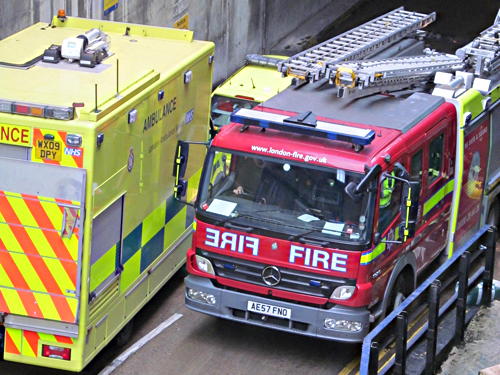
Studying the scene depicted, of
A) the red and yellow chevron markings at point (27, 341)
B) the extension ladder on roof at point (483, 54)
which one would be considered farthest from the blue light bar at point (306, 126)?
the extension ladder on roof at point (483, 54)

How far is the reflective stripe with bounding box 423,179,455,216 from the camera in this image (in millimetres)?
12000

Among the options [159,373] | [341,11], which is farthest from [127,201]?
[341,11]

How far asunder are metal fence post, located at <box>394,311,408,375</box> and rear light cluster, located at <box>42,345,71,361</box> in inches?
117

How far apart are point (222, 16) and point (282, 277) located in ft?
37.8

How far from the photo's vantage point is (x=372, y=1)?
28.9m

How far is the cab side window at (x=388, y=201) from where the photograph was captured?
10828 millimetres

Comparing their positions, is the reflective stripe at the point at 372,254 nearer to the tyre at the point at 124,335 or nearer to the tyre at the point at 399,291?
the tyre at the point at 399,291

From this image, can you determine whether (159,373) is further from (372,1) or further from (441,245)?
(372,1)

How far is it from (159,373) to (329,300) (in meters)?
1.89

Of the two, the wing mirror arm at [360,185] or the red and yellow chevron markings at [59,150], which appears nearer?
the red and yellow chevron markings at [59,150]

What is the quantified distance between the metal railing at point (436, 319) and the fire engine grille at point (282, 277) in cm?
94

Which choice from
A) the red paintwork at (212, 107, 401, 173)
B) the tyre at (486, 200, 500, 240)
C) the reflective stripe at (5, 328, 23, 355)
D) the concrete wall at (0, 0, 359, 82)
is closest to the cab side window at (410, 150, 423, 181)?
the red paintwork at (212, 107, 401, 173)

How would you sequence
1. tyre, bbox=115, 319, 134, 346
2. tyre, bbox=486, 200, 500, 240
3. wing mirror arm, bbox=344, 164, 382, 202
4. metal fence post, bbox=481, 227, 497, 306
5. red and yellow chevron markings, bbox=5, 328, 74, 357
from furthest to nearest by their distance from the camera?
tyre, bbox=486, 200, 500, 240
tyre, bbox=115, 319, 134, 346
metal fence post, bbox=481, 227, 497, 306
wing mirror arm, bbox=344, 164, 382, 202
red and yellow chevron markings, bbox=5, 328, 74, 357

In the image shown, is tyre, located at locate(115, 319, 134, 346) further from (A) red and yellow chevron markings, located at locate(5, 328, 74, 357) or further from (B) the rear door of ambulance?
(B) the rear door of ambulance
